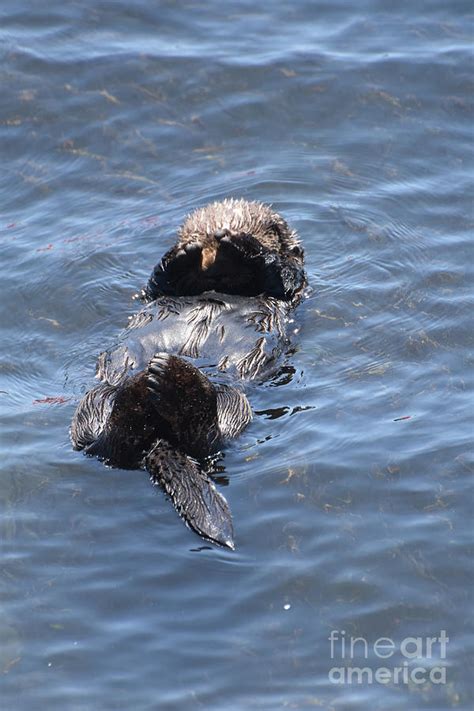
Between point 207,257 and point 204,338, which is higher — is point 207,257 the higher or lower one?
the higher one

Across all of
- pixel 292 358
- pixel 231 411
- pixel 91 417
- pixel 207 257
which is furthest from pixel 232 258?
pixel 91 417

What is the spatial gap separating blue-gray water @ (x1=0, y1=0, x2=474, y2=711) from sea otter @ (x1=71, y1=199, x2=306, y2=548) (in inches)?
6.1

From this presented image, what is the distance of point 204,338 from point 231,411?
58 centimetres

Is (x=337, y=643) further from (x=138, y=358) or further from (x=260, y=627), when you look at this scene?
(x=138, y=358)

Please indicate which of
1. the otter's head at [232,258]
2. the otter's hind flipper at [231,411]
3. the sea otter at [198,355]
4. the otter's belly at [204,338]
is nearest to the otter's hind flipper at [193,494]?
the sea otter at [198,355]

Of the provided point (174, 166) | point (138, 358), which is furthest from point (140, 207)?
point (138, 358)

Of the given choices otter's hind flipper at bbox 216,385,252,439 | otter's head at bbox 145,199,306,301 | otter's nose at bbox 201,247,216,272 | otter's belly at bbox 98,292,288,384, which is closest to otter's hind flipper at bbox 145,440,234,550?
otter's hind flipper at bbox 216,385,252,439

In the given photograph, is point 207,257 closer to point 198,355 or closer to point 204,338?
point 204,338

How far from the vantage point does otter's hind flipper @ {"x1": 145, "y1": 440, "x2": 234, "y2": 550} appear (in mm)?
4676

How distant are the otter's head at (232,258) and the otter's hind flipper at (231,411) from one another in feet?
3.31

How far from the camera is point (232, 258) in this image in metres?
6.39

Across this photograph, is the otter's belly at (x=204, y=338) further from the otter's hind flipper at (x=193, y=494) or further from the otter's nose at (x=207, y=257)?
the otter's hind flipper at (x=193, y=494)

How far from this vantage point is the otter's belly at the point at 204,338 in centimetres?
580

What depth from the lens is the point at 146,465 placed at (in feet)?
16.9
